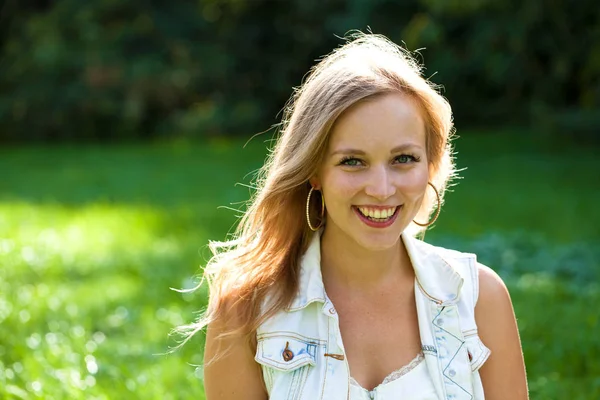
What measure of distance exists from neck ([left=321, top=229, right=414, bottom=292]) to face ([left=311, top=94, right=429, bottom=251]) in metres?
0.12

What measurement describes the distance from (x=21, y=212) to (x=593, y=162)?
29.9ft

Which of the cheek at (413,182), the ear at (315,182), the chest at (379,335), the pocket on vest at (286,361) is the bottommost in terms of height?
the pocket on vest at (286,361)

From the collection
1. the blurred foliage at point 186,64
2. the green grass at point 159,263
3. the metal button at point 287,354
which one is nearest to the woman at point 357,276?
the metal button at point 287,354

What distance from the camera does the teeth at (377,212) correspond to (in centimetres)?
253

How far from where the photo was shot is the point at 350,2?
63.8ft

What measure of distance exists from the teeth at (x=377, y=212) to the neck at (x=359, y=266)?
0.18 m

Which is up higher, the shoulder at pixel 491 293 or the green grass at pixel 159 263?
the green grass at pixel 159 263

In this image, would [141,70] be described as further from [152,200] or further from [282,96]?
[152,200]

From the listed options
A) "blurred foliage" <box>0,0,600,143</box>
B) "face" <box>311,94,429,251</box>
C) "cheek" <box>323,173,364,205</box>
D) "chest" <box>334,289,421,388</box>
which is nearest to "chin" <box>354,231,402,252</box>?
"face" <box>311,94,429,251</box>

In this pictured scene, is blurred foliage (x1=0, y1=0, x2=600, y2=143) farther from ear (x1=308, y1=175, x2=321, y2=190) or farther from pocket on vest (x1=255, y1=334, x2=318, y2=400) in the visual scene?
pocket on vest (x1=255, y1=334, x2=318, y2=400)

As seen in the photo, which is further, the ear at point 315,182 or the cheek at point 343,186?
the ear at point 315,182

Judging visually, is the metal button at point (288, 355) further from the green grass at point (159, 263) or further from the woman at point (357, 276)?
the green grass at point (159, 263)

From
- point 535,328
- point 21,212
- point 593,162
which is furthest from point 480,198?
point 535,328

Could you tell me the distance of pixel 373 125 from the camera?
2.49m
